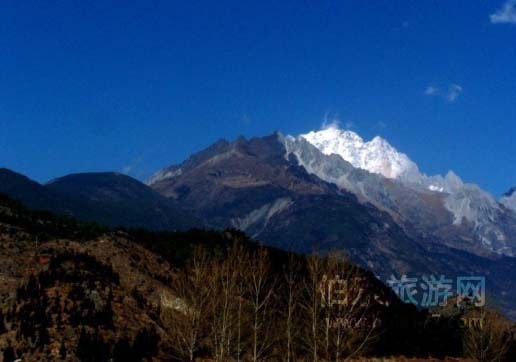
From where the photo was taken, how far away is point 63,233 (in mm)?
59750

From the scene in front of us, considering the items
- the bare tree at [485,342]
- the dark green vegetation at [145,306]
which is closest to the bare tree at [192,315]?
the dark green vegetation at [145,306]

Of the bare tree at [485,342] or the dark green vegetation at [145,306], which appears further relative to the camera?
the bare tree at [485,342]

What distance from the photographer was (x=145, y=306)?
157ft

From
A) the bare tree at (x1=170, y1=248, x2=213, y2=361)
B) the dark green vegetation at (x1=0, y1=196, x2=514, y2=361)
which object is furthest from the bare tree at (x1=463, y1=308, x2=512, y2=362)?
the bare tree at (x1=170, y1=248, x2=213, y2=361)

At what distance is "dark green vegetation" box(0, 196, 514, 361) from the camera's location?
40906mm

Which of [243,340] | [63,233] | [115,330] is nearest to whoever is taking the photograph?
[115,330]

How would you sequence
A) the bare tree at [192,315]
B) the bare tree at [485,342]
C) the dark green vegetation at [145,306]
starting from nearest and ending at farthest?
the dark green vegetation at [145,306] < the bare tree at [192,315] < the bare tree at [485,342]

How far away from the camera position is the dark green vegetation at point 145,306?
40.9m

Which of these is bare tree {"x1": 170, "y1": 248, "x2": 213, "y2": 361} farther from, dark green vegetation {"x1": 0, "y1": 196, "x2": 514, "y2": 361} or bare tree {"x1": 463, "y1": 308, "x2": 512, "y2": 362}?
bare tree {"x1": 463, "y1": 308, "x2": 512, "y2": 362}

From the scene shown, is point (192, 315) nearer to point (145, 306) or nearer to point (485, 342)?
point (145, 306)

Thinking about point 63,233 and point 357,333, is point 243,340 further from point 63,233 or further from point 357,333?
point 63,233

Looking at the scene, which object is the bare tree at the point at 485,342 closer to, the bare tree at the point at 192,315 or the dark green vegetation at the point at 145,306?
the dark green vegetation at the point at 145,306

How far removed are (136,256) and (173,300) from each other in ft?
29.3

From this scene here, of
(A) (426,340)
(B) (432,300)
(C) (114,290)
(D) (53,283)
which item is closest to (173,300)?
(C) (114,290)
